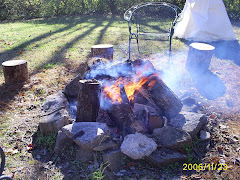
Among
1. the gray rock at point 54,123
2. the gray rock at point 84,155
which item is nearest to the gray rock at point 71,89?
the gray rock at point 54,123

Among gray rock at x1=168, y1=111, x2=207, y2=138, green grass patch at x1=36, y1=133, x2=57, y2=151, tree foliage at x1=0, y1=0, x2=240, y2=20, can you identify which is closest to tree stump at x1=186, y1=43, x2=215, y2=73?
gray rock at x1=168, y1=111, x2=207, y2=138

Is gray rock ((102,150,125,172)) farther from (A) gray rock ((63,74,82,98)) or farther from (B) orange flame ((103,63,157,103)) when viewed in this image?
(A) gray rock ((63,74,82,98))

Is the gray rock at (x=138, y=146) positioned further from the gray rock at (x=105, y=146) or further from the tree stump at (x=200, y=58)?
the tree stump at (x=200, y=58)

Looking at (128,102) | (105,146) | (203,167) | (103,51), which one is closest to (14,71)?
(103,51)

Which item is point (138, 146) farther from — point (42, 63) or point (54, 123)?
point (42, 63)

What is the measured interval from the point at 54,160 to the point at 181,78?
3603 millimetres

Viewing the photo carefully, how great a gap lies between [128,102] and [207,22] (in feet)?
20.2

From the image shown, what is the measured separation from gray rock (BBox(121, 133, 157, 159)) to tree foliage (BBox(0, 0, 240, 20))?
1150cm

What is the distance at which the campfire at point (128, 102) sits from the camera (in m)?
2.99

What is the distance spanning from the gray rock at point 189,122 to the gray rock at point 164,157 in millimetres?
437

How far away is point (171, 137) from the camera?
279 centimetres

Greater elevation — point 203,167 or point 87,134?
point 87,134

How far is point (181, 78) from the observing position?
16.6 ft

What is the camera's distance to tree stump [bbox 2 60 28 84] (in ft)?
15.3
